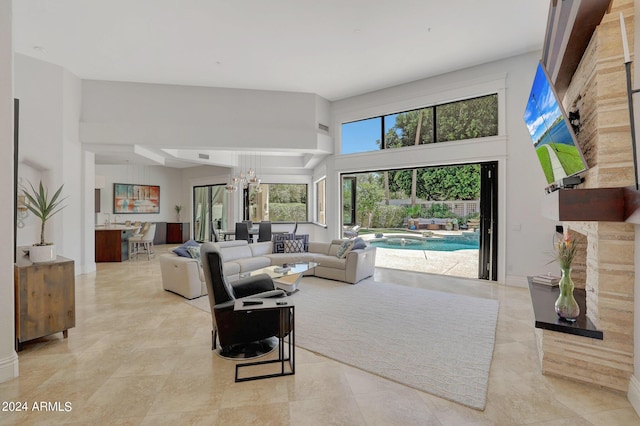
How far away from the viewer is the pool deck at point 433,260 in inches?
→ 258

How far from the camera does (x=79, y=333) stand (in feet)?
11.3

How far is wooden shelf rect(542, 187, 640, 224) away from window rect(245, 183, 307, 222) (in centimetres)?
905

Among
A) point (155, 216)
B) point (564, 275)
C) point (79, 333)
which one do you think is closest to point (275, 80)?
point (79, 333)

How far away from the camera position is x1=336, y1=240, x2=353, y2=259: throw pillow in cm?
590

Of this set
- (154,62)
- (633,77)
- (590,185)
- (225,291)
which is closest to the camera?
(633,77)

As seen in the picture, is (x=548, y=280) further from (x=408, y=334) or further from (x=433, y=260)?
(x=433, y=260)

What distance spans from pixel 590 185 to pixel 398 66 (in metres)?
4.18

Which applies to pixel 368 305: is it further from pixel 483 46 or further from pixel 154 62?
pixel 154 62

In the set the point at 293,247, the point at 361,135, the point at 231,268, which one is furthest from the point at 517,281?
the point at 231,268

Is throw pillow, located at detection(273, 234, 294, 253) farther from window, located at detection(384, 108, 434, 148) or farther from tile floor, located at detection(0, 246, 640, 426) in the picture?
tile floor, located at detection(0, 246, 640, 426)

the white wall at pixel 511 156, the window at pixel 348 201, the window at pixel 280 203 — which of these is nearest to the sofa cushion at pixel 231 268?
the window at pixel 348 201

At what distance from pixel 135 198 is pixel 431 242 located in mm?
9871

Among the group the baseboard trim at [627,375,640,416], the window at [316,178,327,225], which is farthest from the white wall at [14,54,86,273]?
the baseboard trim at [627,375,640,416]

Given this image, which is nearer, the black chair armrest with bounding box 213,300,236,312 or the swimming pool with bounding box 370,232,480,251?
the black chair armrest with bounding box 213,300,236,312
